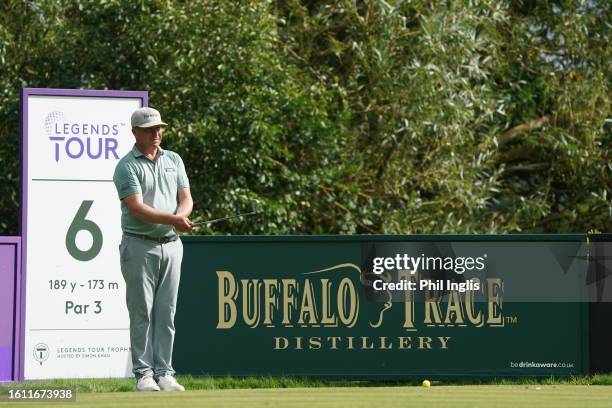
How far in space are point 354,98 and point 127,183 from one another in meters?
10.3

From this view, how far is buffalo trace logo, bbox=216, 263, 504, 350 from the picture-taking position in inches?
374

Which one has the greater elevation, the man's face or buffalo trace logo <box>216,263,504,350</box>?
the man's face

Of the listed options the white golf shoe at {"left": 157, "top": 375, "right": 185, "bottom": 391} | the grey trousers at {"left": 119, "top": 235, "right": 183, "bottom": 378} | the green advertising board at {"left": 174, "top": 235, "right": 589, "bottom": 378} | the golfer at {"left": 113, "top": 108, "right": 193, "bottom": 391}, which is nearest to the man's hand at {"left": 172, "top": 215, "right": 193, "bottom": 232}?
the golfer at {"left": 113, "top": 108, "right": 193, "bottom": 391}

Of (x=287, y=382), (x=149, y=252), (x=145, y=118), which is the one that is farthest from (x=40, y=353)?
(x=145, y=118)

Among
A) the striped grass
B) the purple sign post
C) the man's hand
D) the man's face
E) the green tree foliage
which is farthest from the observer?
the green tree foliage

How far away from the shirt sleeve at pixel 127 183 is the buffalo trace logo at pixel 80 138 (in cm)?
253

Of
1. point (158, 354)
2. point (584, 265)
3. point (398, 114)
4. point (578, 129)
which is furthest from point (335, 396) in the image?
point (578, 129)

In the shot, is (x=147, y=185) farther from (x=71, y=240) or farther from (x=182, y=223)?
(x=71, y=240)

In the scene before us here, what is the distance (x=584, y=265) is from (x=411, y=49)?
840 cm

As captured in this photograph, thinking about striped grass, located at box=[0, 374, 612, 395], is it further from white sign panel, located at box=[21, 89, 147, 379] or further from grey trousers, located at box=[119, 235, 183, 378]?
grey trousers, located at box=[119, 235, 183, 378]

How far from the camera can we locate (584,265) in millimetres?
9492

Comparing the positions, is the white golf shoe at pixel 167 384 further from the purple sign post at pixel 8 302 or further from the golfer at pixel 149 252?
the purple sign post at pixel 8 302

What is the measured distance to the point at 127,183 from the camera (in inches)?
311

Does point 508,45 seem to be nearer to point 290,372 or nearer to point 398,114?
point 398,114
